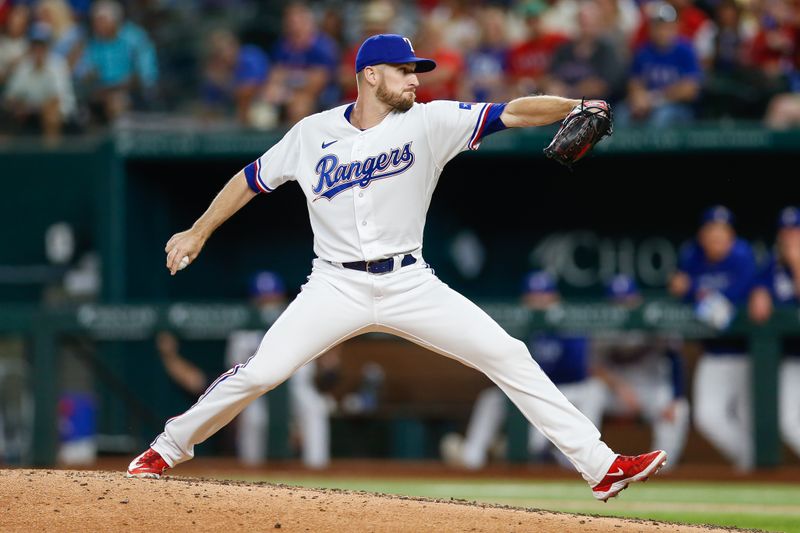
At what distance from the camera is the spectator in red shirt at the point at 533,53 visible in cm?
1098

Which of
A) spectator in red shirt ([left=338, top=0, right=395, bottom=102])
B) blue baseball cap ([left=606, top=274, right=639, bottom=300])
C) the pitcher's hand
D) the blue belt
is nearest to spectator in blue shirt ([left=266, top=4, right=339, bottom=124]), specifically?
spectator in red shirt ([left=338, top=0, right=395, bottom=102])

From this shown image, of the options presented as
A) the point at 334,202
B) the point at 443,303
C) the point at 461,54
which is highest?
the point at 461,54

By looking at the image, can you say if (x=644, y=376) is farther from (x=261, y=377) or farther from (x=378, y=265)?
(x=261, y=377)

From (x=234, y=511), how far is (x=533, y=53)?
7.06 meters

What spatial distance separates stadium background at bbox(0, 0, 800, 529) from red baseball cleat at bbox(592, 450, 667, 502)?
5.22 metres

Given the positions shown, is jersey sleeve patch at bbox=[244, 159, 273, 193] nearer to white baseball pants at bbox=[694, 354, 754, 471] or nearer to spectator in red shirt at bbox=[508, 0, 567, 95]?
white baseball pants at bbox=[694, 354, 754, 471]

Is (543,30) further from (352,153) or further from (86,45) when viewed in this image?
(352,153)

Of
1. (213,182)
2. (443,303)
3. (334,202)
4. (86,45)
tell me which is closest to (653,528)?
(443,303)

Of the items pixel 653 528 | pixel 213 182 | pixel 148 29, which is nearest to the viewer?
pixel 653 528

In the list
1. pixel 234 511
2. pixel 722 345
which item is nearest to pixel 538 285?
pixel 722 345

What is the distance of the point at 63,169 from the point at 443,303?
7848mm

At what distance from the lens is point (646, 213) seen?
38.6ft

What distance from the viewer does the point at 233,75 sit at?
12.1 m

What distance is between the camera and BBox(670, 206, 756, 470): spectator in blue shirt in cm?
948
